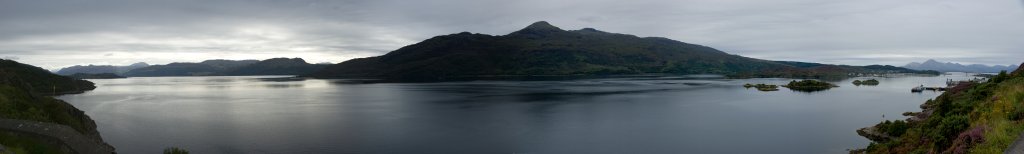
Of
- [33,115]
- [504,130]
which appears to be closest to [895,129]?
[504,130]

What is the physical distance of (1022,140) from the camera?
21.4 meters

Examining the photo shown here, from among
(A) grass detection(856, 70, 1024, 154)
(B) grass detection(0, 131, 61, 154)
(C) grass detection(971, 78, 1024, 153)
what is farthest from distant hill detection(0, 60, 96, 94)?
(C) grass detection(971, 78, 1024, 153)

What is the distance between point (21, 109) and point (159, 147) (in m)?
12.7

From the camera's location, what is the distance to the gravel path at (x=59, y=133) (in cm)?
4147

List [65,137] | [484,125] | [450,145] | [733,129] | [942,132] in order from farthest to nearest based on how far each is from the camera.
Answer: [484,125], [733,129], [450,145], [65,137], [942,132]

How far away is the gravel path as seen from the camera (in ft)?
136

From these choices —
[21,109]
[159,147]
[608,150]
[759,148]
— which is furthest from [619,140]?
[21,109]

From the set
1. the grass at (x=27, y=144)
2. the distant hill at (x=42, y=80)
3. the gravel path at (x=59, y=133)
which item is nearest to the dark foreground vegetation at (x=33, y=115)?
the grass at (x=27, y=144)

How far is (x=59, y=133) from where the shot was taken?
4328cm

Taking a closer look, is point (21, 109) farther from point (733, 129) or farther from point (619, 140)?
point (733, 129)

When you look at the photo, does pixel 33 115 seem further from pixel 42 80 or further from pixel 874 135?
pixel 42 80

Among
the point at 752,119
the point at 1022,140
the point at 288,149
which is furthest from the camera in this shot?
the point at 752,119

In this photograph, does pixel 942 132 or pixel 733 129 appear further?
pixel 733 129

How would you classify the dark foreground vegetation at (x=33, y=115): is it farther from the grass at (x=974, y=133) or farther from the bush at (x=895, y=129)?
the bush at (x=895, y=129)
